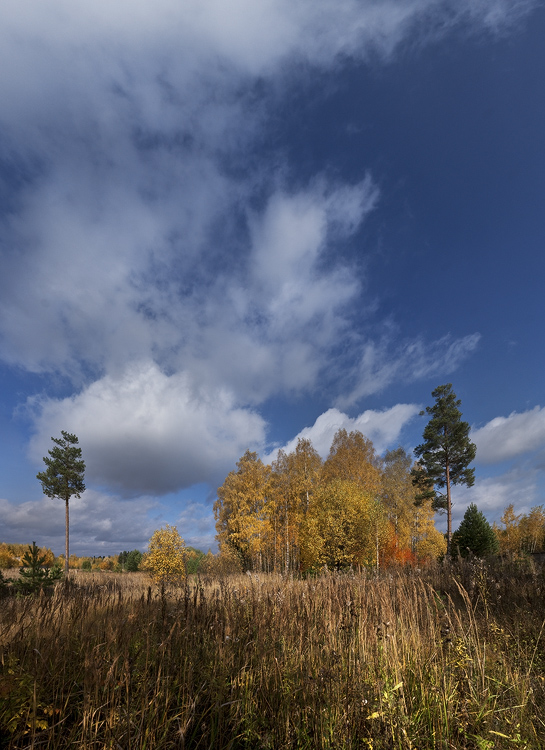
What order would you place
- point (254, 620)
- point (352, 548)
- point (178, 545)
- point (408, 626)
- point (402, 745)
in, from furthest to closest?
1. point (352, 548)
2. point (178, 545)
3. point (408, 626)
4. point (254, 620)
5. point (402, 745)

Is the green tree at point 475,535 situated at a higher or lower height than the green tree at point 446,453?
lower

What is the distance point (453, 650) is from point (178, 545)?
1551 centimetres

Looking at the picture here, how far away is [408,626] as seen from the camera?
491cm

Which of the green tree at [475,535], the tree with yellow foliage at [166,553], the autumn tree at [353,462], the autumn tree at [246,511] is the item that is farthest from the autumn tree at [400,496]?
the tree with yellow foliage at [166,553]

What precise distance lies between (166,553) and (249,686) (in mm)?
15387

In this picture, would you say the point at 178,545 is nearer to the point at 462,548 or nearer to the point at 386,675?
the point at 462,548

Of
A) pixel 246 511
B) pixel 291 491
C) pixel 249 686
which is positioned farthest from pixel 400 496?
pixel 249 686

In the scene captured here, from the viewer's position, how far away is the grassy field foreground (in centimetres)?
240

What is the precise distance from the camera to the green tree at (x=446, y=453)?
93.9ft

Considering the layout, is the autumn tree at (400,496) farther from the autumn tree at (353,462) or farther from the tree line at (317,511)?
the autumn tree at (353,462)

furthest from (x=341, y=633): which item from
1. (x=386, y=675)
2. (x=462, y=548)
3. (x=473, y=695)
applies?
(x=462, y=548)

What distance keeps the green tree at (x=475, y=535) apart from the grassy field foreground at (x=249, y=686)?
15590 millimetres

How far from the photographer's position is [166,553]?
16844 millimetres

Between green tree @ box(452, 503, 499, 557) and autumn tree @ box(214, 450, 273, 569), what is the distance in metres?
12.4
